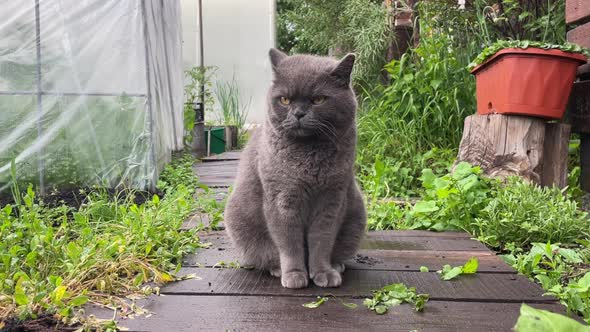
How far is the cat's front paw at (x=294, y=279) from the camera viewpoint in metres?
1.66

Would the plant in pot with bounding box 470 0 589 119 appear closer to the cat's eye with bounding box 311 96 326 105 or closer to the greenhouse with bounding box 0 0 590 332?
the greenhouse with bounding box 0 0 590 332

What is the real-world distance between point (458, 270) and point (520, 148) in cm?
155

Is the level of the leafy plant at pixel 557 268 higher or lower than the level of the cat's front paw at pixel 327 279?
lower

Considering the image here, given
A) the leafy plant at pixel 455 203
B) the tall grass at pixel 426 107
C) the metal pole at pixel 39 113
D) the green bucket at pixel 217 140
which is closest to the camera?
the leafy plant at pixel 455 203

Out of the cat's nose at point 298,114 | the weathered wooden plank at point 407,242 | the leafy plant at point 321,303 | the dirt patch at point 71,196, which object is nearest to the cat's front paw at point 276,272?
the leafy plant at point 321,303

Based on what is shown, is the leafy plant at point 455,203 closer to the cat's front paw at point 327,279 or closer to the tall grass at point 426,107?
the tall grass at point 426,107

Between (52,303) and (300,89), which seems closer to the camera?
(52,303)

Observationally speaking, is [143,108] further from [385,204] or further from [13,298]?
[13,298]

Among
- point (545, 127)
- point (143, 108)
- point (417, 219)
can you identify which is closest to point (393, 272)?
point (417, 219)

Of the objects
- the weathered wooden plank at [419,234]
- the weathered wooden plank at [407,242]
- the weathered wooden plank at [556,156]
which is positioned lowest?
the weathered wooden plank at [419,234]

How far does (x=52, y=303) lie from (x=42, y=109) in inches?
94.2

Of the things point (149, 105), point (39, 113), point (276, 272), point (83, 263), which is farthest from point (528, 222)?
point (39, 113)

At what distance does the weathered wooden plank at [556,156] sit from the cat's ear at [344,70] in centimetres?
190

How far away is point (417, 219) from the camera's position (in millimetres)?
2719
